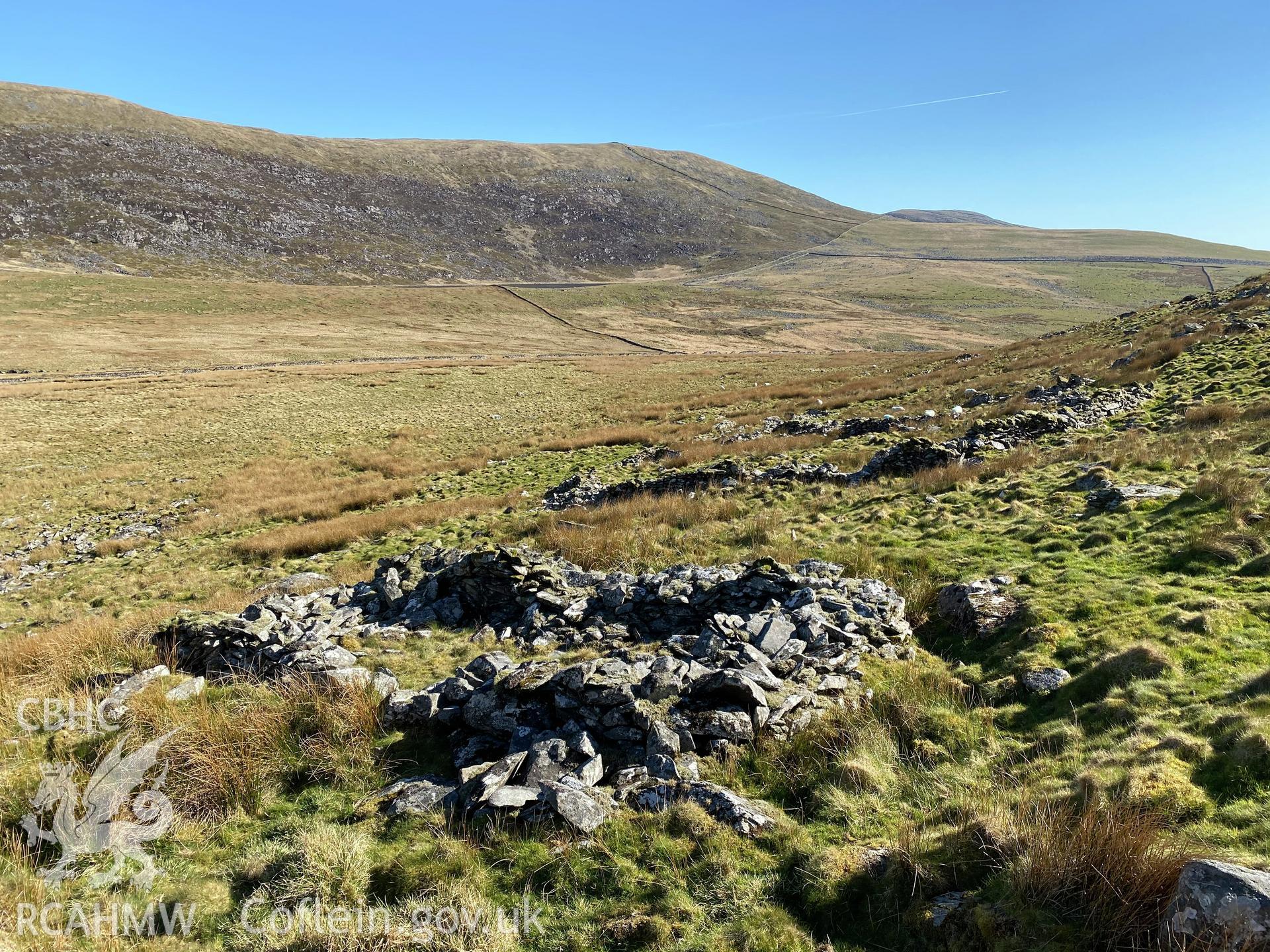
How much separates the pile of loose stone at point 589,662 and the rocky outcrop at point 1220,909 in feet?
9.57

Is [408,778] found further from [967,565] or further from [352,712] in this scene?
[967,565]

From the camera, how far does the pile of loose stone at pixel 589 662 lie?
626 centimetres

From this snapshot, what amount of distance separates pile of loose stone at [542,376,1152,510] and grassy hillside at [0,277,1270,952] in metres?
0.83

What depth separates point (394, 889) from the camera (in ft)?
16.8

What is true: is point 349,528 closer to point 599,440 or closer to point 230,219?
point 599,440

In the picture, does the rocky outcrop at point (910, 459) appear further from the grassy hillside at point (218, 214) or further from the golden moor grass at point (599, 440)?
the grassy hillside at point (218, 214)

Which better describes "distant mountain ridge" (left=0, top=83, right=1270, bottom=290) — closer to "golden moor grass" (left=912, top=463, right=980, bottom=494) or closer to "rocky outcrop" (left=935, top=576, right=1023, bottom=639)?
"golden moor grass" (left=912, top=463, right=980, bottom=494)

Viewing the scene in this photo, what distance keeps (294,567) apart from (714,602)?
1282 centimetres

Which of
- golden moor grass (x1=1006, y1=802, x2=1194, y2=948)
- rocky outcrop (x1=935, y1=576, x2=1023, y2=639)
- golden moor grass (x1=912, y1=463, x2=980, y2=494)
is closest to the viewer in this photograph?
golden moor grass (x1=1006, y1=802, x2=1194, y2=948)

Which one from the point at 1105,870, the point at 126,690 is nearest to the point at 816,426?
the point at 1105,870

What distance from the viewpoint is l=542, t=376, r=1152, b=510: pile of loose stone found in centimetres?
1794

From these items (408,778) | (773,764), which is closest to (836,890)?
(773,764)


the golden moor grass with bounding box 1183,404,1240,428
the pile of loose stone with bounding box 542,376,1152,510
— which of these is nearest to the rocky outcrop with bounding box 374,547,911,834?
the pile of loose stone with bounding box 542,376,1152,510

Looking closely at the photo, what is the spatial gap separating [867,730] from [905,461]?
12980 mm
